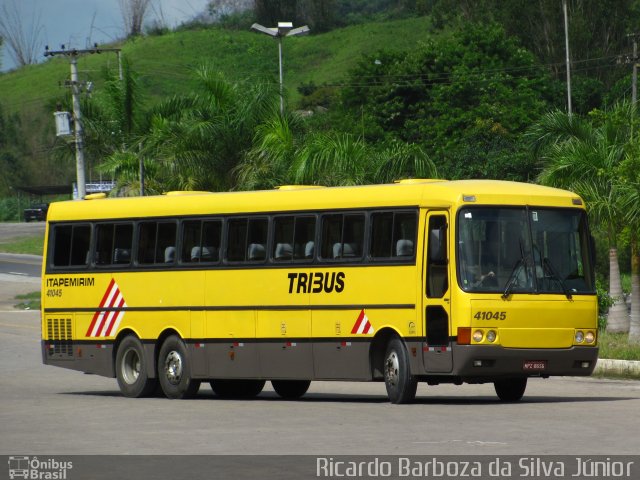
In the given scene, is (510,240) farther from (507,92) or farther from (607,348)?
(507,92)

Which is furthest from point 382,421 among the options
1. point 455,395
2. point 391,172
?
point 391,172

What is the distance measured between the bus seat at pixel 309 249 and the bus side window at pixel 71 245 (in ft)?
16.3

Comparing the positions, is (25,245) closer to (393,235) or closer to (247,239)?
(247,239)

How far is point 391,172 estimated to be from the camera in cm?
3822

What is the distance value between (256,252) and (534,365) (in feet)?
15.8

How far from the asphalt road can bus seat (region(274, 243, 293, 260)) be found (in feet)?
6.72

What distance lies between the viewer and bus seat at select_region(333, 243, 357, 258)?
820 inches

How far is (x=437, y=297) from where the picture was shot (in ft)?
64.1

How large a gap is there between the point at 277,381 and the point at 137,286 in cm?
268

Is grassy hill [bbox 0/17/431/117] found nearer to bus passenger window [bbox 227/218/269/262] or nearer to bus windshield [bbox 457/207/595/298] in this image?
bus passenger window [bbox 227/218/269/262]

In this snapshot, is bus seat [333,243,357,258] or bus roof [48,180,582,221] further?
bus seat [333,243,357,258]
